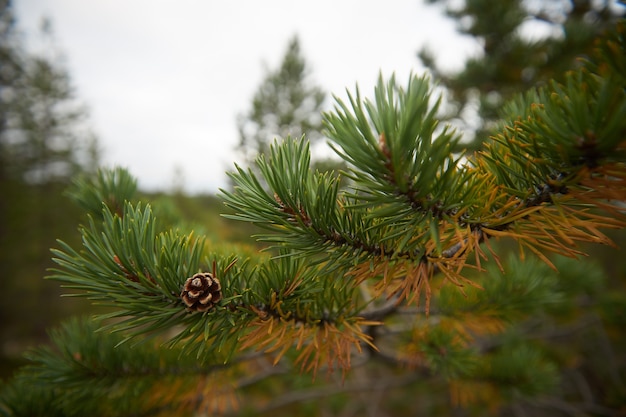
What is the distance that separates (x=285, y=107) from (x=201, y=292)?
5002mm

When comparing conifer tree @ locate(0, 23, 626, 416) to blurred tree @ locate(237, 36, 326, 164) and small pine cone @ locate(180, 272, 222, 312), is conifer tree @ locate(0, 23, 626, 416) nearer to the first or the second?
small pine cone @ locate(180, 272, 222, 312)

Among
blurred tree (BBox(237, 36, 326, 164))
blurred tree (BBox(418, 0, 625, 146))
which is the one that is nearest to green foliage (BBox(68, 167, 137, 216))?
blurred tree (BBox(418, 0, 625, 146))

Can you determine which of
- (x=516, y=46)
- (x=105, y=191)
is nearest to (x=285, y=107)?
(x=516, y=46)

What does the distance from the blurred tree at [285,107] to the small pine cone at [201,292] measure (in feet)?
13.9

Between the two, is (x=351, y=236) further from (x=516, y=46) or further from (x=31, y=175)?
(x=31, y=175)

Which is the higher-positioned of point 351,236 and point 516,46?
point 516,46

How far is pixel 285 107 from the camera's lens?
201 inches

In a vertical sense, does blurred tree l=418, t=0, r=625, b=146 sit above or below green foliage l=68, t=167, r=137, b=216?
above

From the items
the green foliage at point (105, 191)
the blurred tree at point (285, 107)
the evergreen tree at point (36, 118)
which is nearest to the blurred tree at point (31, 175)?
the evergreen tree at point (36, 118)

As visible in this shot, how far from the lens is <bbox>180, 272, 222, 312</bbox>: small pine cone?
1.70 ft

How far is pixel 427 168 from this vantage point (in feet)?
1.40

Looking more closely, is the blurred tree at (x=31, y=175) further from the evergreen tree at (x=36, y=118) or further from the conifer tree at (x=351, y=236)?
the conifer tree at (x=351, y=236)

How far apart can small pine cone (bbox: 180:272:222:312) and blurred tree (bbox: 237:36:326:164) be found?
4.25 metres

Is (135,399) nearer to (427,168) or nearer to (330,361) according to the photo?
(330,361)
